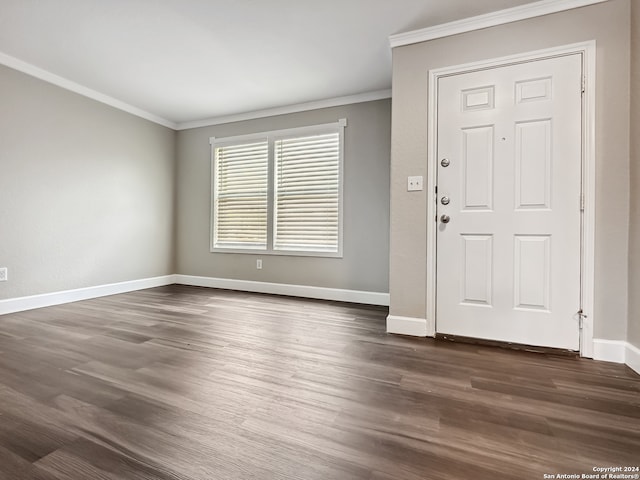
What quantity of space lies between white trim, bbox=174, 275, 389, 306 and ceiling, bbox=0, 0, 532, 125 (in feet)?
7.61

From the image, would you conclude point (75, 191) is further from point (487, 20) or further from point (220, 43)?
point (487, 20)

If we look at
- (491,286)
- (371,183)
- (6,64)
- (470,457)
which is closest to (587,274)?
(491,286)

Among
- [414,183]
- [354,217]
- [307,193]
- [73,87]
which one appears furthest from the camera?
[307,193]

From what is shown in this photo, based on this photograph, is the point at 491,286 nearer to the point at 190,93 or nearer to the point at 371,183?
the point at 371,183

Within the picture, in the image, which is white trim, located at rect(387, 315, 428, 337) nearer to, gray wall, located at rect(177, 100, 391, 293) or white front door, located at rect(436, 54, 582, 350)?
white front door, located at rect(436, 54, 582, 350)

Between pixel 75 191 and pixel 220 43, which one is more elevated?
pixel 220 43

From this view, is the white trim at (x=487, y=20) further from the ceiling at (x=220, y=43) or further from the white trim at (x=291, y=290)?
the white trim at (x=291, y=290)

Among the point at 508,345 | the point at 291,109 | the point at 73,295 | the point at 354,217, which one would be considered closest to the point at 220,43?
the point at 291,109

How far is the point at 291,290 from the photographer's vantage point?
3957mm

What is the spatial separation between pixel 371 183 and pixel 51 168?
3.45 meters

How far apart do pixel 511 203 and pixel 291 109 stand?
284cm

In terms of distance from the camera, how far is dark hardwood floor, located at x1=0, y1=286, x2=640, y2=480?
1.04m

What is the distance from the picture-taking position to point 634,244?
6.04 feet

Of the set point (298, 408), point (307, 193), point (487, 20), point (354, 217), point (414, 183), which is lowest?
point (298, 408)
